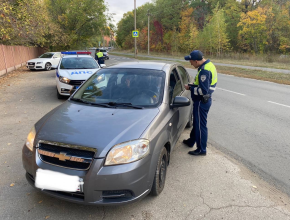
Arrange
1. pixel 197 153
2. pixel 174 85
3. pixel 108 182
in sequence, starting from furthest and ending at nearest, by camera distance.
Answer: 1. pixel 197 153
2. pixel 174 85
3. pixel 108 182

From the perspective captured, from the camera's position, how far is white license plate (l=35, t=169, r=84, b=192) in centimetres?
232

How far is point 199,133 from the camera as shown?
4094mm

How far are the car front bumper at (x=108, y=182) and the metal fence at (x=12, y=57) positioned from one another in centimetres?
1567

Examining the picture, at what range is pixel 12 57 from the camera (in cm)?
1819

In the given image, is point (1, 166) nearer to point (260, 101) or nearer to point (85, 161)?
point (85, 161)

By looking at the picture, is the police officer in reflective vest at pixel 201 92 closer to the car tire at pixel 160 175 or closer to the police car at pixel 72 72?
the car tire at pixel 160 175

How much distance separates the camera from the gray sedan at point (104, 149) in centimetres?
233

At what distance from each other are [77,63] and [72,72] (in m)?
1.06

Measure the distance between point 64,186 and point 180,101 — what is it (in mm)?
1910

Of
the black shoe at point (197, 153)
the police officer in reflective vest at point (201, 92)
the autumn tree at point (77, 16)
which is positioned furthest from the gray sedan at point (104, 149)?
the autumn tree at point (77, 16)

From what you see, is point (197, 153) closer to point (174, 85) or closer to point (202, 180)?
point (202, 180)

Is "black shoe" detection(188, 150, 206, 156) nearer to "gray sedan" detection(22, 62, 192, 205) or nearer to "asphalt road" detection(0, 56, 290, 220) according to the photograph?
"asphalt road" detection(0, 56, 290, 220)

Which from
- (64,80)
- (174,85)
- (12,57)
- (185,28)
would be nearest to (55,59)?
(12,57)

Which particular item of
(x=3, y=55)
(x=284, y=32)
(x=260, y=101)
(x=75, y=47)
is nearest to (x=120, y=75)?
(x=260, y=101)
